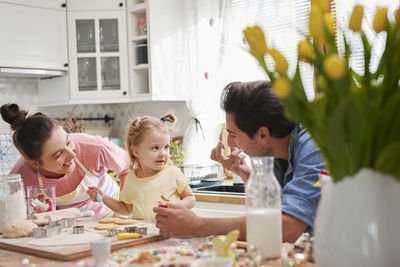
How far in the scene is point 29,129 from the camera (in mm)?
2287

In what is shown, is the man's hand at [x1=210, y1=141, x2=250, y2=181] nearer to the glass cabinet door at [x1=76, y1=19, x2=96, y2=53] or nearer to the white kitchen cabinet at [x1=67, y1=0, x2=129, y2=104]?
the white kitchen cabinet at [x1=67, y1=0, x2=129, y2=104]

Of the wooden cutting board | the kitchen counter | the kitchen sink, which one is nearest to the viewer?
the wooden cutting board

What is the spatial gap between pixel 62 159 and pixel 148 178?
0.42 meters

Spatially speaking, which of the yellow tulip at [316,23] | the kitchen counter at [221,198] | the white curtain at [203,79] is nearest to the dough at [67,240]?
the yellow tulip at [316,23]

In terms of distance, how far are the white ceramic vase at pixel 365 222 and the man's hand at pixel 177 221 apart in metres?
0.58

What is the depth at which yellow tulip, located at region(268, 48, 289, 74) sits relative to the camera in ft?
3.17

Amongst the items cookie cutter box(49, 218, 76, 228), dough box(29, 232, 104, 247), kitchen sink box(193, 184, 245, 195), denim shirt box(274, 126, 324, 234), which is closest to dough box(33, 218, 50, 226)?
cookie cutter box(49, 218, 76, 228)

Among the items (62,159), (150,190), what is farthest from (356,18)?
(62,159)

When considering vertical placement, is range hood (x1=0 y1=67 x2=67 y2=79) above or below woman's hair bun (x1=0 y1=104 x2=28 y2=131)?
above

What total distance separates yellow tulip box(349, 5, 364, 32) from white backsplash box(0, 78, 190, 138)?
11.1 feet

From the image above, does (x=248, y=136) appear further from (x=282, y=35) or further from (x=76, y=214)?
(x=282, y=35)

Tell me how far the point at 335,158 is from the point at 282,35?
114 inches

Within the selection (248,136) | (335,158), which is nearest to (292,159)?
(248,136)

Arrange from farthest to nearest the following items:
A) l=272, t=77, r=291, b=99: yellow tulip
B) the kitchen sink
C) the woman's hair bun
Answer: the kitchen sink
the woman's hair bun
l=272, t=77, r=291, b=99: yellow tulip
